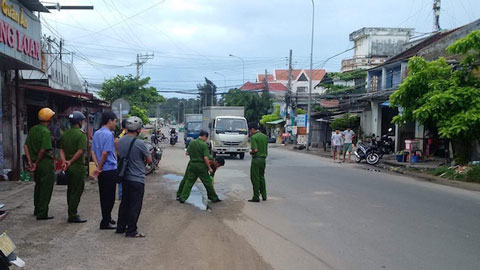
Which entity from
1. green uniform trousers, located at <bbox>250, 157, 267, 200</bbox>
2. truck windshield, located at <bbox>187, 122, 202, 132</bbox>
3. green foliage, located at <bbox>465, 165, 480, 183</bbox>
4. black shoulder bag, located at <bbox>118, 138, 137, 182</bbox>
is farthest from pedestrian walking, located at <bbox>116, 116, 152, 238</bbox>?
truck windshield, located at <bbox>187, 122, 202, 132</bbox>

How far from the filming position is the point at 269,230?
6863 millimetres

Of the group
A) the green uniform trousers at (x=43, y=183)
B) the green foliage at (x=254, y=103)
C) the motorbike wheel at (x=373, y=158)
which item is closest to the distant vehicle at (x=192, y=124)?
the green foliage at (x=254, y=103)

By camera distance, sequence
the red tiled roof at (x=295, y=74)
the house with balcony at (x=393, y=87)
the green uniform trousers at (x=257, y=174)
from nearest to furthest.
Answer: the green uniform trousers at (x=257, y=174), the house with balcony at (x=393, y=87), the red tiled roof at (x=295, y=74)

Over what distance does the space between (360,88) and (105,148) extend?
3649 cm

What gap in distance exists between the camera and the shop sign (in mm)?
8953

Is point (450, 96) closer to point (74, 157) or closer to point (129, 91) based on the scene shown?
point (74, 157)

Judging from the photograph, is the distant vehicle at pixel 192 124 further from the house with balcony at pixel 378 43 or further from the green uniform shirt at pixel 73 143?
the green uniform shirt at pixel 73 143

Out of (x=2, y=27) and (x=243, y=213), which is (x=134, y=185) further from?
(x=2, y=27)

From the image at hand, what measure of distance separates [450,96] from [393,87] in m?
12.0

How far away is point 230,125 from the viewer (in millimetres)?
A: 22297

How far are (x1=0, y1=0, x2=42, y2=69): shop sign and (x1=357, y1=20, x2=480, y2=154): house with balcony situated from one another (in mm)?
17471

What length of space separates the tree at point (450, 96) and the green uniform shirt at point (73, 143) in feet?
40.1

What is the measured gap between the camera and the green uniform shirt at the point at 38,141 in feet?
21.8

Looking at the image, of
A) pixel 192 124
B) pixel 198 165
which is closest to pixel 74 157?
pixel 198 165
